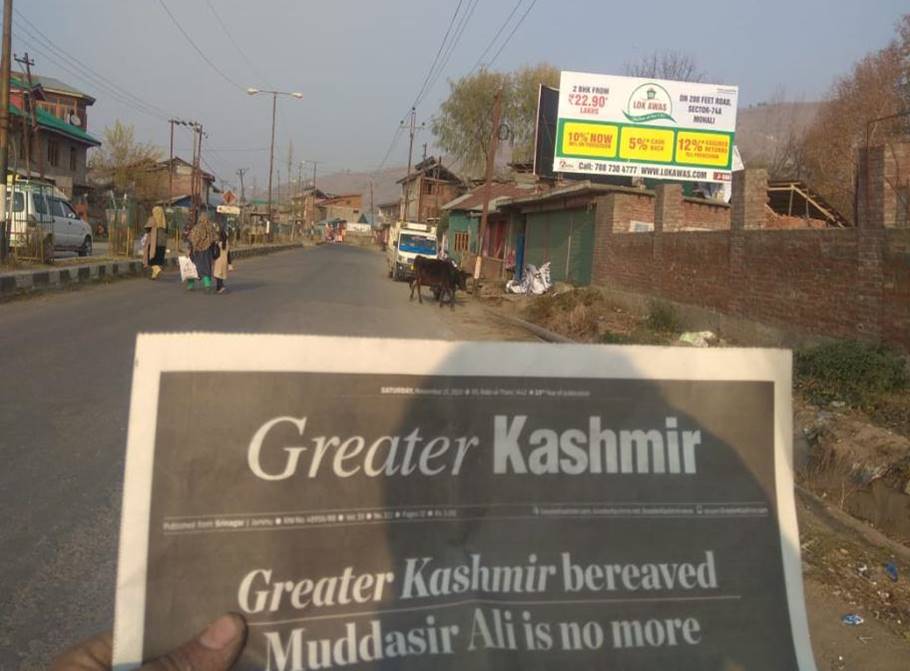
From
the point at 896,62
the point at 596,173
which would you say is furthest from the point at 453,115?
the point at 596,173

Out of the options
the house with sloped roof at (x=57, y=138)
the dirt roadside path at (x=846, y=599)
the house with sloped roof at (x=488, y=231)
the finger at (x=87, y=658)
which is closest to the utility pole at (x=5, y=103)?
the house with sloped roof at (x=488, y=231)

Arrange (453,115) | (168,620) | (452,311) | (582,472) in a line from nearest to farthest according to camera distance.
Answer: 1. (168,620)
2. (582,472)
3. (452,311)
4. (453,115)

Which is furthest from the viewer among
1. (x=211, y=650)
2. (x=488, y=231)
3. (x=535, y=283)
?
(x=488, y=231)

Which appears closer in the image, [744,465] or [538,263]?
[744,465]

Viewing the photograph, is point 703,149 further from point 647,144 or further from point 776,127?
point 776,127

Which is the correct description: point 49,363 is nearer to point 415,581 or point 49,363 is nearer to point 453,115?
point 415,581

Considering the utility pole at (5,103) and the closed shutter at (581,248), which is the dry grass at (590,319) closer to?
the closed shutter at (581,248)

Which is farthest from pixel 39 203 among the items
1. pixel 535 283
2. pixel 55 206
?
pixel 535 283
